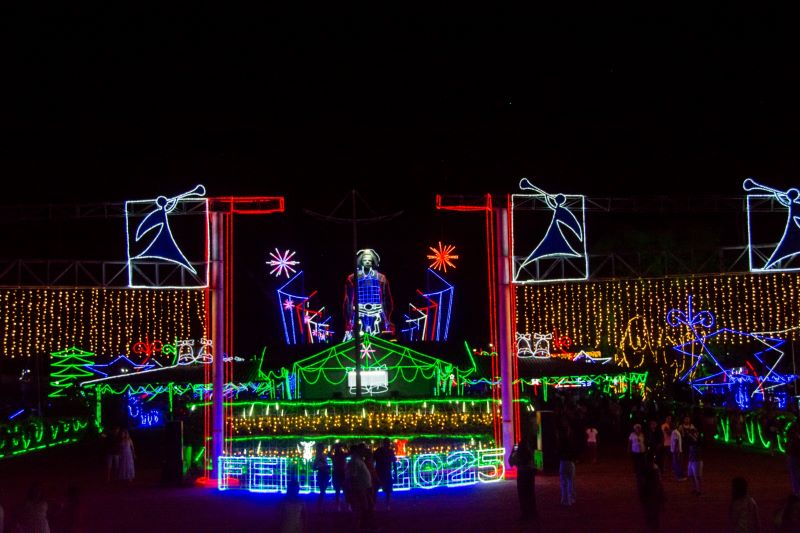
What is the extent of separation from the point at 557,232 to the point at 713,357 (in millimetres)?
22473

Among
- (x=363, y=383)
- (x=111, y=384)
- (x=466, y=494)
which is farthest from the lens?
(x=111, y=384)

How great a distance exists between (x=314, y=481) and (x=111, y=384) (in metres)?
19.7

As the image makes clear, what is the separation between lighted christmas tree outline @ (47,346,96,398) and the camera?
42500 mm

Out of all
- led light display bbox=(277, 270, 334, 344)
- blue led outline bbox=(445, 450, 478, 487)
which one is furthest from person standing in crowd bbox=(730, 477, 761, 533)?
led light display bbox=(277, 270, 334, 344)

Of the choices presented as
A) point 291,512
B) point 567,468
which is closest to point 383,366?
point 567,468

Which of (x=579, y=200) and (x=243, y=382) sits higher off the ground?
(x=579, y=200)

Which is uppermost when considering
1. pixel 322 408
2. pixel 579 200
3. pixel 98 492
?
pixel 579 200

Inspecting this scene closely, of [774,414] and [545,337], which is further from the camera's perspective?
[545,337]

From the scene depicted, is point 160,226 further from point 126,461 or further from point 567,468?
point 567,468

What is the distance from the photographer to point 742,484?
8.76 meters

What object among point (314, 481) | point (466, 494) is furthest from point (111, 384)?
point (466, 494)

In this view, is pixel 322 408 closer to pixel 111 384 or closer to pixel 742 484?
pixel 742 484

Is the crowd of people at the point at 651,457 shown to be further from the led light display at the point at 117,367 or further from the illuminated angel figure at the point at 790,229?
the led light display at the point at 117,367

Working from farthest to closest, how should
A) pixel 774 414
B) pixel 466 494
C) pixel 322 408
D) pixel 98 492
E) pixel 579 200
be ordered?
1. pixel 774 414
2. pixel 322 408
3. pixel 579 200
4. pixel 98 492
5. pixel 466 494
